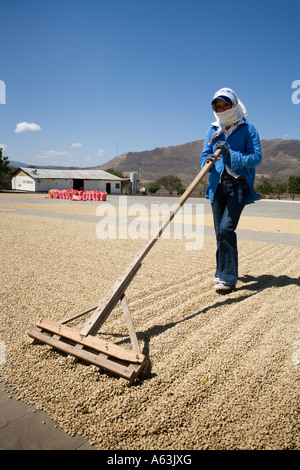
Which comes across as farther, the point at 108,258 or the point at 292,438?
the point at 108,258

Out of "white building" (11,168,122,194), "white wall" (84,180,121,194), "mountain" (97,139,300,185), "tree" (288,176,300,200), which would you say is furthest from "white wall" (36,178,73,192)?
"mountain" (97,139,300,185)

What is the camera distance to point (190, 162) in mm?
134375

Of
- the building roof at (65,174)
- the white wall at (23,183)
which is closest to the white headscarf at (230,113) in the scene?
the building roof at (65,174)

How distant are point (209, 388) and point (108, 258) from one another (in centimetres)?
374

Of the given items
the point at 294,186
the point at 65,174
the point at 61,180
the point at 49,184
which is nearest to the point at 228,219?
the point at 49,184

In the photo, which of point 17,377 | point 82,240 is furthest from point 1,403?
point 82,240

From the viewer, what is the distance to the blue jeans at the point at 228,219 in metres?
3.53

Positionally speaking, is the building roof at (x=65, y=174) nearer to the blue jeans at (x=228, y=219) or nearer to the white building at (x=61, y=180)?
the white building at (x=61, y=180)

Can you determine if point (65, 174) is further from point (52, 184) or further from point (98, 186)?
point (98, 186)

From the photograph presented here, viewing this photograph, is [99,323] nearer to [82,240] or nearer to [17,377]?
[17,377]

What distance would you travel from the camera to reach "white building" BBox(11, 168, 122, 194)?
45031mm

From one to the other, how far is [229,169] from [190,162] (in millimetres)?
135403

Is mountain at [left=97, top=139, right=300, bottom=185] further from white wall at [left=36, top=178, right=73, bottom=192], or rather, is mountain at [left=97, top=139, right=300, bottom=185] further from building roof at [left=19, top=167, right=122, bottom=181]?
white wall at [left=36, top=178, right=73, bottom=192]

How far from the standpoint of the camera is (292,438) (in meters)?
1.61
